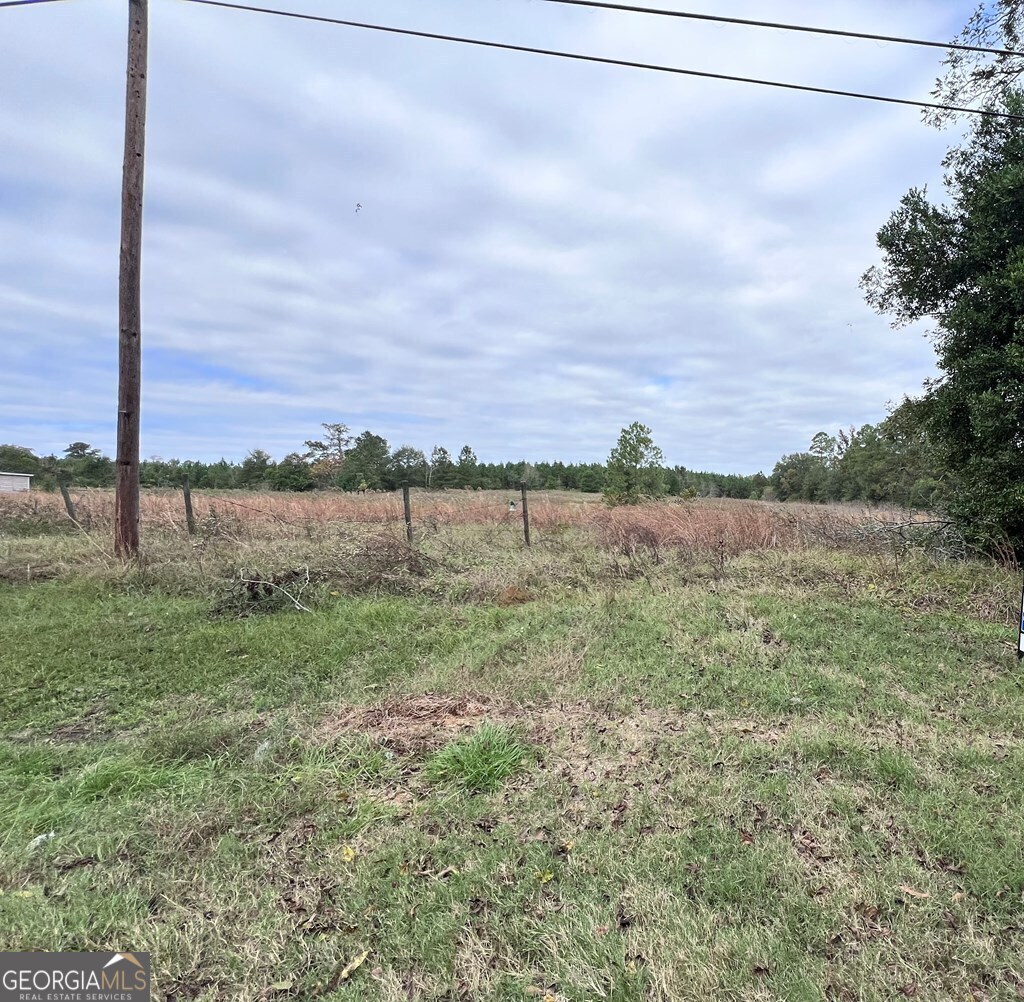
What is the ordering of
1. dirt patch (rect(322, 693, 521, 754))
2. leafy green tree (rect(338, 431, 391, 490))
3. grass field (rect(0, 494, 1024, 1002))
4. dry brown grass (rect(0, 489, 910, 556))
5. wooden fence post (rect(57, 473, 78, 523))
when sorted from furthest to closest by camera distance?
leafy green tree (rect(338, 431, 391, 490))
wooden fence post (rect(57, 473, 78, 523))
dry brown grass (rect(0, 489, 910, 556))
dirt patch (rect(322, 693, 521, 754))
grass field (rect(0, 494, 1024, 1002))

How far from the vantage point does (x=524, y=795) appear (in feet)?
8.47

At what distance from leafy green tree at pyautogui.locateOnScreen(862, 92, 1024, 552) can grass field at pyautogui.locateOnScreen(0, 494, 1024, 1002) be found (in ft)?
8.85

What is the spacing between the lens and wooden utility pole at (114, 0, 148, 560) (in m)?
6.66

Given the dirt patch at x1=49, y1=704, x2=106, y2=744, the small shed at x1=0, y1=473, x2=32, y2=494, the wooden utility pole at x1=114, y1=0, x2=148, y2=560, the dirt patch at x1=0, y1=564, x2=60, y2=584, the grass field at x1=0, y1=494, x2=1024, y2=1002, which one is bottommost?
the dirt patch at x1=49, y1=704, x2=106, y2=744

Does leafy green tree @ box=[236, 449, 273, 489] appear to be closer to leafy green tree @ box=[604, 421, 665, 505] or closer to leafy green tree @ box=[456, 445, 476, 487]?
leafy green tree @ box=[456, 445, 476, 487]

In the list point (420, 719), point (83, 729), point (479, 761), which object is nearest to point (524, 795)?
point (479, 761)

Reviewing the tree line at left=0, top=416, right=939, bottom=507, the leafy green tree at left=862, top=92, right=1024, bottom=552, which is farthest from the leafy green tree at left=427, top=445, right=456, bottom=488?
the leafy green tree at left=862, top=92, right=1024, bottom=552

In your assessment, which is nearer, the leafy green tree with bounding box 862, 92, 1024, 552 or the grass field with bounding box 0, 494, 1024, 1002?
the grass field with bounding box 0, 494, 1024, 1002

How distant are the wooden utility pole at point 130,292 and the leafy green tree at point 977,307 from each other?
10.4m

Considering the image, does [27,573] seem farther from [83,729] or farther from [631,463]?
[631,463]

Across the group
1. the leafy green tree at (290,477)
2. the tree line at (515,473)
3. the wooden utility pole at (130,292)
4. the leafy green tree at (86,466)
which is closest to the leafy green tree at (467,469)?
the tree line at (515,473)

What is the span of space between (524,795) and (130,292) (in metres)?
7.72

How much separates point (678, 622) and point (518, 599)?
2009 mm

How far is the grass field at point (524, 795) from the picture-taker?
1699mm
